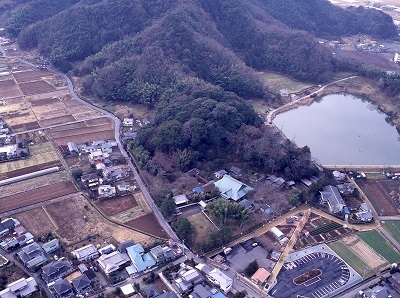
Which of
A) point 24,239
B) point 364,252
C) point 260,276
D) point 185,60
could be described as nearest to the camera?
point 260,276

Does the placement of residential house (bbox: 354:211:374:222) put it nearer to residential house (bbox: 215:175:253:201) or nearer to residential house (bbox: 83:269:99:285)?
residential house (bbox: 215:175:253:201)

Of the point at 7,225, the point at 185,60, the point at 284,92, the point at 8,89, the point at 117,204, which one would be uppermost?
the point at 185,60

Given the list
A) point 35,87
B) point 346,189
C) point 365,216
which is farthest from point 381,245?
point 35,87

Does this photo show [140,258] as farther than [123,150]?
No

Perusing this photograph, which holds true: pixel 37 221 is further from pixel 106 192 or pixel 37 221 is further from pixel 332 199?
pixel 332 199

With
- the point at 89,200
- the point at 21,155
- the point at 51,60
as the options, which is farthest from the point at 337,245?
the point at 51,60

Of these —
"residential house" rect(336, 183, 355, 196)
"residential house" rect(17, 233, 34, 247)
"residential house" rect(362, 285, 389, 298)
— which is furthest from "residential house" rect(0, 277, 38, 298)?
"residential house" rect(336, 183, 355, 196)
